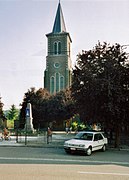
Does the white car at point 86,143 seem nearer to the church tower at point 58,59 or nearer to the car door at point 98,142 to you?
the car door at point 98,142

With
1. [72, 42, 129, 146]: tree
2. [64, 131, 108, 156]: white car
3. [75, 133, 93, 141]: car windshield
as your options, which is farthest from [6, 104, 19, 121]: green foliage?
[64, 131, 108, 156]: white car

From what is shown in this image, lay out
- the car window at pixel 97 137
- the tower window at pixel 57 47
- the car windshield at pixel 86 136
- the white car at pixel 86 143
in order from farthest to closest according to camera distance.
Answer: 1. the tower window at pixel 57 47
2. the car window at pixel 97 137
3. the car windshield at pixel 86 136
4. the white car at pixel 86 143

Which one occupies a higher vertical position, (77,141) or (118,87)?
(118,87)

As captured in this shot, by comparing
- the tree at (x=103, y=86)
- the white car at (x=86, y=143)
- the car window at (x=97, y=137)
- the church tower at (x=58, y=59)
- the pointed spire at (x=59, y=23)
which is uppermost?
the pointed spire at (x=59, y=23)


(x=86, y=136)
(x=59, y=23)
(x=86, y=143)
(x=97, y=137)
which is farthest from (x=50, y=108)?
(x=86, y=143)

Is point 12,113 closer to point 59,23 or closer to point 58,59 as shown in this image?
point 58,59

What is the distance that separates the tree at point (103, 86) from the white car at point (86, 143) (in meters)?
2.39

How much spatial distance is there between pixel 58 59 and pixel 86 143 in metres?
62.7

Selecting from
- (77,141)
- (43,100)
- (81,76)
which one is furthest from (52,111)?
(77,141)

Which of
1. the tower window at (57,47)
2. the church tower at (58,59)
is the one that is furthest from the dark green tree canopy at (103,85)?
the tower window at (57,47)

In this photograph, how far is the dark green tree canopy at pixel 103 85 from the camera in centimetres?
1967

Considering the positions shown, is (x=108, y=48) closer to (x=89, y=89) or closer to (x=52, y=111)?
(x=89, y=89)

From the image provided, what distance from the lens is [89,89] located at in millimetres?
20312
